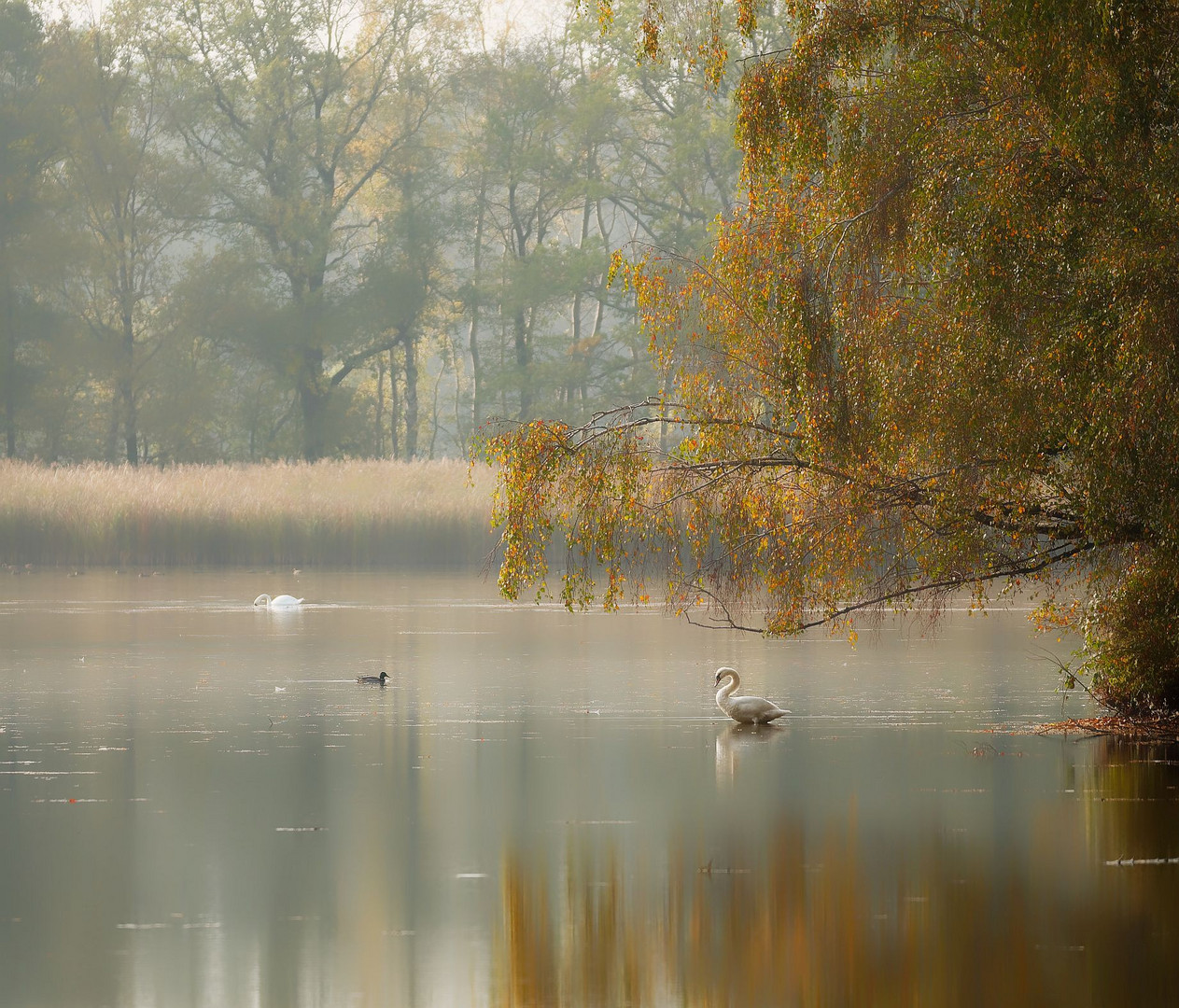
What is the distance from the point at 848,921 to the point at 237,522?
3066cm

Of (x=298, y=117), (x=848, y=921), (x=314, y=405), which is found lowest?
(x=848, y=921)

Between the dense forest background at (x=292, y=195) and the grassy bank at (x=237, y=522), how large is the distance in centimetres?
1473

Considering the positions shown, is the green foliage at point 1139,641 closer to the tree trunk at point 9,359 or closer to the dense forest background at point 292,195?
the dense forest background at point 292,195

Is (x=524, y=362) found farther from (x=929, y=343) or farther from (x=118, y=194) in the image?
(x=929, y=343)

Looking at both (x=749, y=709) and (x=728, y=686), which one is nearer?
(x=749, y=709)

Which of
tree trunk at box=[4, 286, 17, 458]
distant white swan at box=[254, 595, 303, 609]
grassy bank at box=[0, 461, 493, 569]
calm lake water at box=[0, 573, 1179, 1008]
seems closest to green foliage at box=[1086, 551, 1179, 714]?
calm lake water at box=[0, 573, 1179, 1008]

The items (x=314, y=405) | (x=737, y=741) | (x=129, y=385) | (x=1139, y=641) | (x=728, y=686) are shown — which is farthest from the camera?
(x=314, y=405)

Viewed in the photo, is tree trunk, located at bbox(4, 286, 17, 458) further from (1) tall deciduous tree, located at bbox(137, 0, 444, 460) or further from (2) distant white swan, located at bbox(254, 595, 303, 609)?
(2) distant white swan, located at bbox(254, 595, 303, 609)

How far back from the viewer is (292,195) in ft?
180

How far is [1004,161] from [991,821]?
4.04 metres

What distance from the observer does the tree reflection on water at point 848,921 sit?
670cm

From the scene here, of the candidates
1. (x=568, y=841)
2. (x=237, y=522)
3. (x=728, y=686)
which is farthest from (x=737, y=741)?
(x=237, y=522)

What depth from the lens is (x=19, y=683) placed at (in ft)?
55.6

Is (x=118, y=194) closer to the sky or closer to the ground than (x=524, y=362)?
closer to the sky
